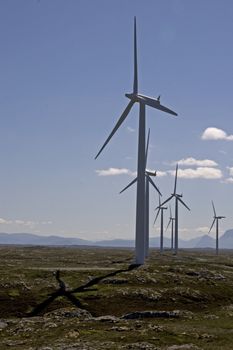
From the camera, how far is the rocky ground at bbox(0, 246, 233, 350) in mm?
46812

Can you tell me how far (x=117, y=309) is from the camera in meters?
66.2

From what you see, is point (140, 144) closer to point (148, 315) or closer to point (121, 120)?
point (121, 120)

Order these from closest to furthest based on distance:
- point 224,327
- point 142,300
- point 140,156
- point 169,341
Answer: point 169,341, point 224,327, point 142,300, point 140,156

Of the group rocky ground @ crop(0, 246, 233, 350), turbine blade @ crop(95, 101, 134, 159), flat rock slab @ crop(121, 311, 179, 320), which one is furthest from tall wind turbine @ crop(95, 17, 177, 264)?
flat rock slab @ crop(121, 311, 179, 320)

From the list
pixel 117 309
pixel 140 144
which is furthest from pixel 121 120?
pixel 117 309

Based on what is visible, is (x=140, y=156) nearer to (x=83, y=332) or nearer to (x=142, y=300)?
(x=142, y=300)

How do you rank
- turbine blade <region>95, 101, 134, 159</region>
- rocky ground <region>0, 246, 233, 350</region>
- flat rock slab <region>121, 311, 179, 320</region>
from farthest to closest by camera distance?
turbine blade <region>95, 101, 134, 159</region>
flat rock slab <region>121, 311, 179, 320</region>
rocky ground <region>0, 246, 233, 350</region>

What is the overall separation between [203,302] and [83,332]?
29.4m

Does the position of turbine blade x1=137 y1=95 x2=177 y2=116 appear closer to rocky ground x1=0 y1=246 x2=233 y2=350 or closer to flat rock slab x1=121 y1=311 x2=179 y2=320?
rocky ground x1=0 y1=246 x2=233 y2=350

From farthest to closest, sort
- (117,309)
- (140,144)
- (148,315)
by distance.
→ 1. (140,144)
2. (117,309)
3. (148,315)

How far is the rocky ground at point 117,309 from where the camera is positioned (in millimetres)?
46812

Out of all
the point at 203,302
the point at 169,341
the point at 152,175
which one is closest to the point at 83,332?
the point at 169,341

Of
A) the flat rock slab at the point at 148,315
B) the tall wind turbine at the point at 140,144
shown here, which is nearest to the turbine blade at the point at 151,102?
the tall wind turbine at the point at 140,144

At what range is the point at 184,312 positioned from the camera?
210 feet
